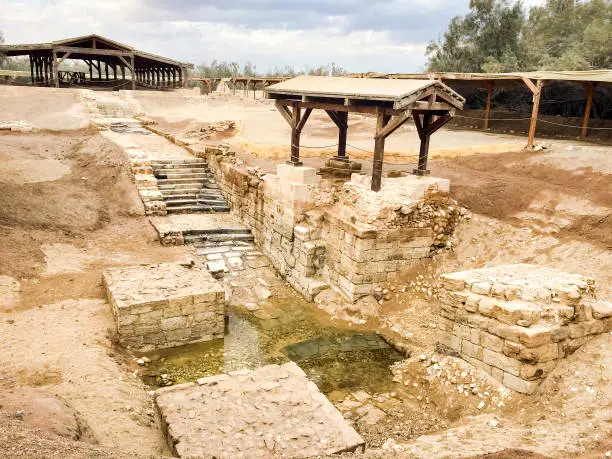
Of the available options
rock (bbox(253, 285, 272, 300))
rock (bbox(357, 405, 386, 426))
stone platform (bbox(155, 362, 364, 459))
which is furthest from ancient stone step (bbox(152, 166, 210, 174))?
rock (bbox(357, 405, 386, 426))

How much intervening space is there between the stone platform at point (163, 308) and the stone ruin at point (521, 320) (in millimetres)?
4048

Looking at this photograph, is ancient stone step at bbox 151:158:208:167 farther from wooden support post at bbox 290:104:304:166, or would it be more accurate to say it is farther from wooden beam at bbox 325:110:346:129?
wooden beam at bbox 325:110:346:129

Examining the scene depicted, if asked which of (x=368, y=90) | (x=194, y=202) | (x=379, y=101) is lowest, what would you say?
(x=194, y=202)

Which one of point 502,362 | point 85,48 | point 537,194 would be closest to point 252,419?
point 502,362

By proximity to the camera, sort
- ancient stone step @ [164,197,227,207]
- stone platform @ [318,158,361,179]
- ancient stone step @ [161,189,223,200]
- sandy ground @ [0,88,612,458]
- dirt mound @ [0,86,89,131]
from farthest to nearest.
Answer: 1. dirt mound @ [0,86,89,131]
2. ancient stone step @ [161,189,223,200]
3. ancient stone step @ [164,197,227,207]
4. stone platform @ [318,158,361,179]
5. sandy ground @ [0,88,612,458]

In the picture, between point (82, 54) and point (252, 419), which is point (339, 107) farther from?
point (82, 54)

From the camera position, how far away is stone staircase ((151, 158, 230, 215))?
45.2 ft

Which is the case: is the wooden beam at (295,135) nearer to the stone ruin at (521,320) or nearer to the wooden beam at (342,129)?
the wooden beam at (342,129)

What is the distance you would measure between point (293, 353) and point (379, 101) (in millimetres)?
5180

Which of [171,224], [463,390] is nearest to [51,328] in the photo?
[171,224]

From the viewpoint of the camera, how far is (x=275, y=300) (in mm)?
10109

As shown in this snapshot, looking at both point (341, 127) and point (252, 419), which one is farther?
point (341, 127)

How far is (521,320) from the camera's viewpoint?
6023mm

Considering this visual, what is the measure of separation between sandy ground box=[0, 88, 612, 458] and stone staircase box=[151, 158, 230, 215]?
1.05m
